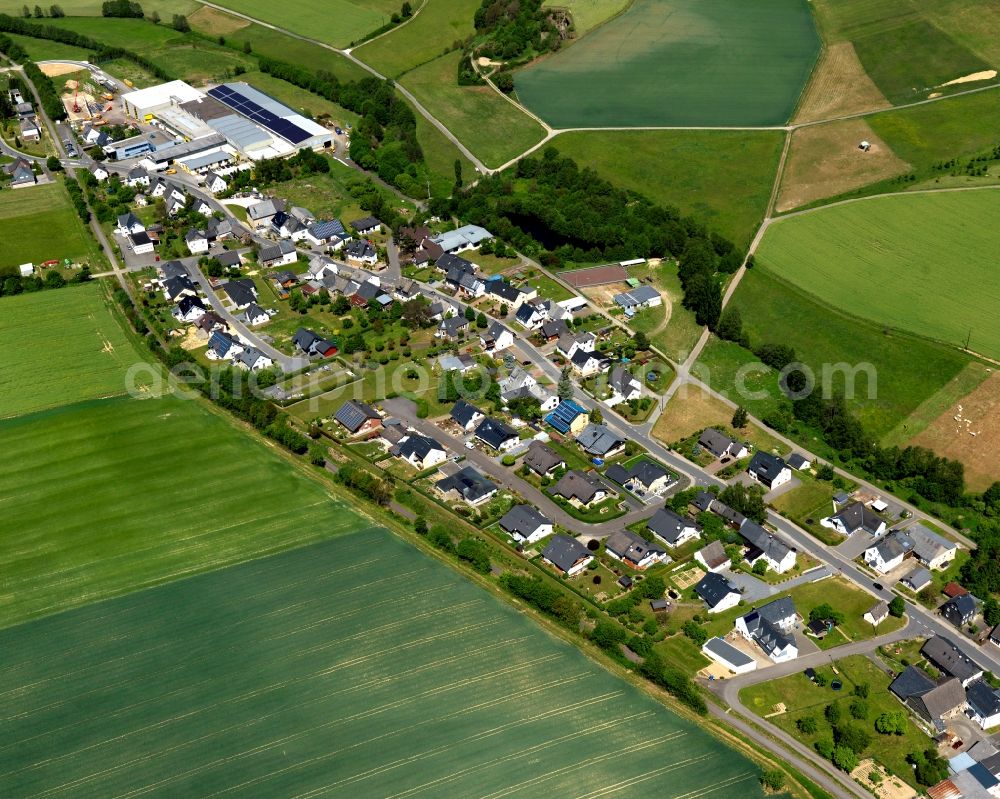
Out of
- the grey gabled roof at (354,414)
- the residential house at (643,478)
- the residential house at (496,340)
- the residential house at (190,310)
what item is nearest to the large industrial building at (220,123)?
the residential house at (190,310)

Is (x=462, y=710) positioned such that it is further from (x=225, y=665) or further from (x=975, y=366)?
(x=975, y=366)

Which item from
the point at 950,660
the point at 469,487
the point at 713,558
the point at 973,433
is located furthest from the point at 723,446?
the point at 950,660

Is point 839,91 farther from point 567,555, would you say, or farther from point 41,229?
point 41,229

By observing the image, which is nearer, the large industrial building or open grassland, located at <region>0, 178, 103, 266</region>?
open grassland, located at <region>0, 178, 103, 266</region>

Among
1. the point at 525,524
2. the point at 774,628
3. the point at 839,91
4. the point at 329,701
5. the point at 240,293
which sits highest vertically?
the point at 839,91

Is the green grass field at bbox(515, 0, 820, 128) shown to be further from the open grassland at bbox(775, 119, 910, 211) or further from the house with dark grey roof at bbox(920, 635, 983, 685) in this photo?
the house with dark grey roof at bbox(920, 635, 983, 685)

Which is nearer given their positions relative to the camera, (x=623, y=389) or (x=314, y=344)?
(x=623, y=389)

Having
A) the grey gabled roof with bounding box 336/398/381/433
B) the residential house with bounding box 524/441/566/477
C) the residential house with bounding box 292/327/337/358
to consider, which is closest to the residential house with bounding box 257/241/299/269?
the residential house with bounding box 292/327/337/358
